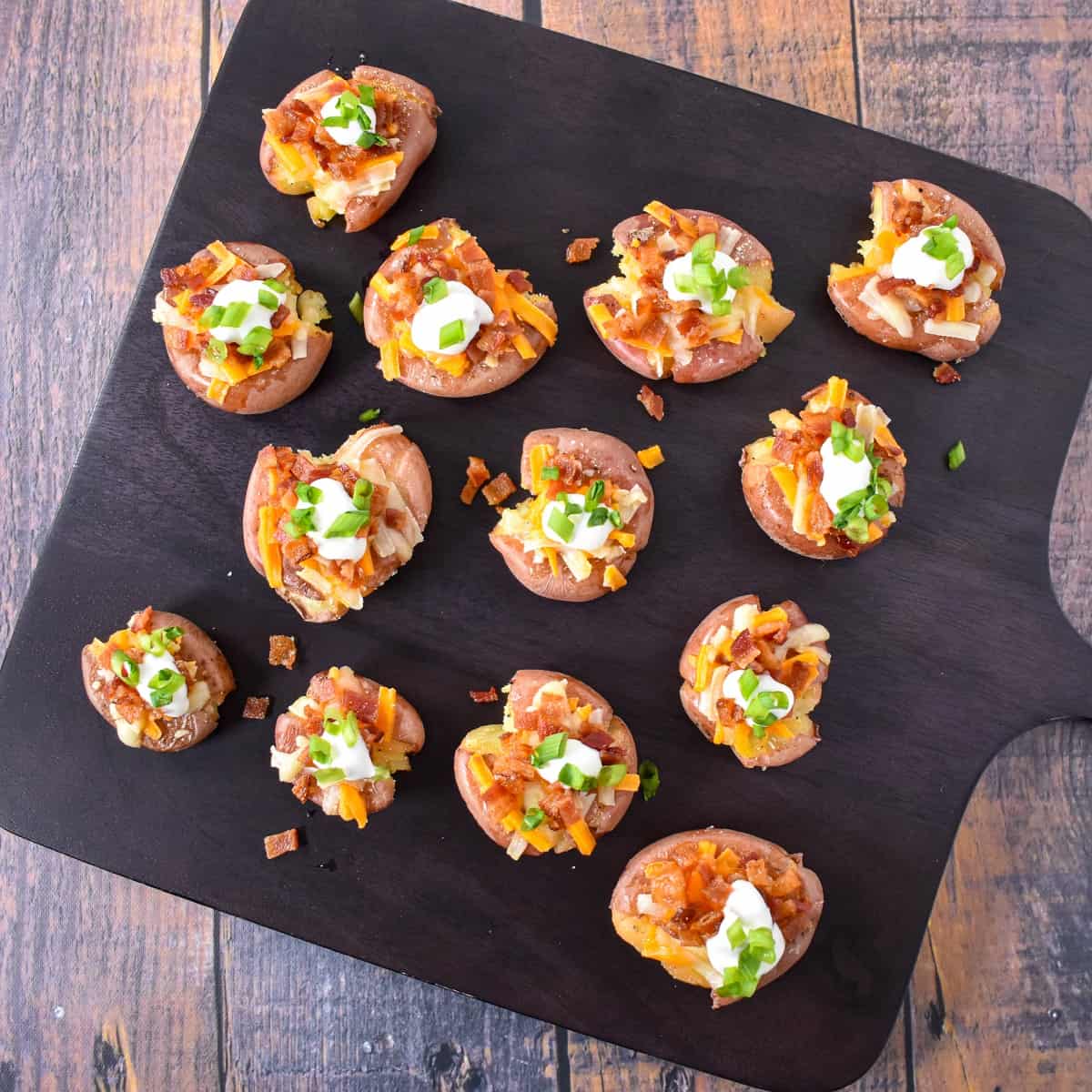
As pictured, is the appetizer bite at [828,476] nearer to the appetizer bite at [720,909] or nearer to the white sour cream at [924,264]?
the white sour cream at [924,264]

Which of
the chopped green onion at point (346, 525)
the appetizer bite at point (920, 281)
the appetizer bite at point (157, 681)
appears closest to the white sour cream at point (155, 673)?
the appetizer bite at point (157, 681)

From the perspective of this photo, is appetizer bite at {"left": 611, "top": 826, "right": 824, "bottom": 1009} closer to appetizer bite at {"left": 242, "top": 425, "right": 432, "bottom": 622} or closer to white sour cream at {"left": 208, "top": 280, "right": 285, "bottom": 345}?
appetizer bite at {"left": 242, "top": 425, "right": 432, "bottom": 622}

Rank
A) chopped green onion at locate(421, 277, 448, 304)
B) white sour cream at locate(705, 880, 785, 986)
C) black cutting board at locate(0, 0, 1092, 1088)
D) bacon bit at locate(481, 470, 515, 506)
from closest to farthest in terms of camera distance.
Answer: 1. white sour cream at locate(705, 880, 785, 986)
2. chopped green onion at locate(421, 277, 448, 304)
3. black cutting board at locate(0, 0, 1092, 1088)
4. bacon bit at locate(481, 470, 515, 506)

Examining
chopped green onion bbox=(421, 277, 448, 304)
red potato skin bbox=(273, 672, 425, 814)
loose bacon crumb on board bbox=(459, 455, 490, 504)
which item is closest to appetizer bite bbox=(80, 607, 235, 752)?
red potato skin bbox=(273, 672, 425, 814)

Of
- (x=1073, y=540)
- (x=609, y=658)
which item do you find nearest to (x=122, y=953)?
(x=609, y=658)

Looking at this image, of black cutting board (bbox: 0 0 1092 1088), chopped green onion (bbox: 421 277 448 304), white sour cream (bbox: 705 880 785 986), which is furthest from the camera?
black cutting board (bbox: 0 0 1092 1088)

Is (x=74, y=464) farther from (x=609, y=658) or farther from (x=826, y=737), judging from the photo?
(x=826, y=737)

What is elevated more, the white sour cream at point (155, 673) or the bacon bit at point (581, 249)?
the bacon bit at point (581, 249)
